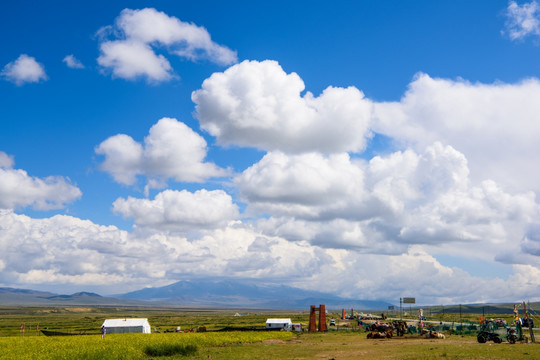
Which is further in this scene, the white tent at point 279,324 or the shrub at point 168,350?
the white tent at point 279,324

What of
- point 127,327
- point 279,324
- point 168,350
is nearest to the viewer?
point 168,350

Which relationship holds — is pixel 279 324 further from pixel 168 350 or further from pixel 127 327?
pixel 168 350

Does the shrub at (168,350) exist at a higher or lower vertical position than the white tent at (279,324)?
higher

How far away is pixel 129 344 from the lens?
53.1 metres

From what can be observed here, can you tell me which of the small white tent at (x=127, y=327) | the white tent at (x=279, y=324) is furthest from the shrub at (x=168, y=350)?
the white tent at (x=279, y=324)

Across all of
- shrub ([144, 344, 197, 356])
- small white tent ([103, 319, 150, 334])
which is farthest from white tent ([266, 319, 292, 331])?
shrub ([144, 344, 197, 356])

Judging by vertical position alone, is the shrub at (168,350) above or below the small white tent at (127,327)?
above

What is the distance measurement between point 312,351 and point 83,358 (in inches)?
941

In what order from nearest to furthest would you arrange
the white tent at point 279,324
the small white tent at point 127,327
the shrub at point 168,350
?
1. the shrub at point 168,350
2. the small white tent at point 127,327
3. the white tent at point 279,324

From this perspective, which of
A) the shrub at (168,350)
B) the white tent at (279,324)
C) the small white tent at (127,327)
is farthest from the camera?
the white tent at (279,324)

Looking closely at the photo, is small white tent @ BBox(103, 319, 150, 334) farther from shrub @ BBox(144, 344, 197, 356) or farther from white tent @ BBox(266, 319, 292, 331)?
shrub @ BBox(144, 344, 197, 356)

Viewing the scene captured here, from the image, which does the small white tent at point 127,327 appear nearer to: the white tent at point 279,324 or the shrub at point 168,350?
the white tent at point 279,324

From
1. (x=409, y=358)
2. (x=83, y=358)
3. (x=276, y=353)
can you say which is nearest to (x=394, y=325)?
(x=276, y=353)

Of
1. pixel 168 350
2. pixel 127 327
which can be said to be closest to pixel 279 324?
pixel 127 327
